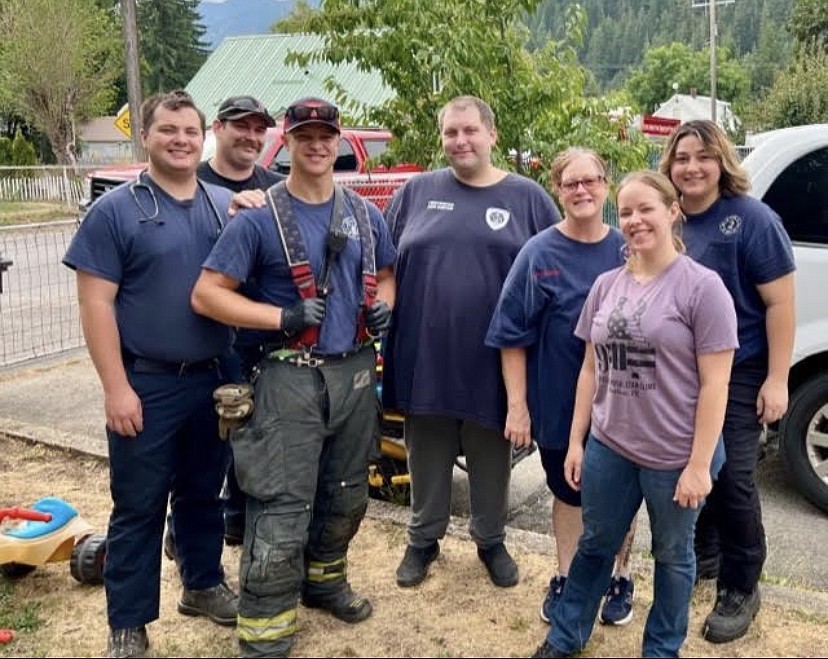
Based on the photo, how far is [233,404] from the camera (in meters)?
3.06

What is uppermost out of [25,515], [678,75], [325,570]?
[678,75]

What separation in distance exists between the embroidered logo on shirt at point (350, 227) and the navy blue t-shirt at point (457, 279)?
428 mm

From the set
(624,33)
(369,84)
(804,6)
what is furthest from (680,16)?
(369,84)

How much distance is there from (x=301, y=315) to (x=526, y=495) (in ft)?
8.45

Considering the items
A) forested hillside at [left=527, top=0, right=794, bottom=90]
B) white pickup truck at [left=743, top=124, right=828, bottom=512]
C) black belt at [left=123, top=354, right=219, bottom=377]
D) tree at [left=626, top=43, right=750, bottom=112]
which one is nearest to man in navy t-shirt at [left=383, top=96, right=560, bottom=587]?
black belt at [left=123, top=354, right=219, bottom=377]

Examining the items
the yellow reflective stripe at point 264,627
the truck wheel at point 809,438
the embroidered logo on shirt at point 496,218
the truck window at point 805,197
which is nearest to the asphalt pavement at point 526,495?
the truck wheel at point 809,438

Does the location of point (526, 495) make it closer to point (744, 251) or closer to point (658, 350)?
point (744, 251)

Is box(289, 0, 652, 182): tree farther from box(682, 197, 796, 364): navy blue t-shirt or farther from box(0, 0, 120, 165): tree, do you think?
box(0, 0, 120, 165): tree

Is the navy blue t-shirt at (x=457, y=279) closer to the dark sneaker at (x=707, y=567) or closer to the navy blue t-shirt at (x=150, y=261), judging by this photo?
the navy blue t-shirt at (x=150, y=261)

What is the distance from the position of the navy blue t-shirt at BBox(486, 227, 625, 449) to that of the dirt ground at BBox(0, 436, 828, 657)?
78 centimetres

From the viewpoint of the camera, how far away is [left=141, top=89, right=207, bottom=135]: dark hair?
3162 millimetres

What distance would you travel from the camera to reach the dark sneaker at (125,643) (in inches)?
130

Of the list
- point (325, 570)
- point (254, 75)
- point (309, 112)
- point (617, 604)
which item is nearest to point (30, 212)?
point (254, 75)

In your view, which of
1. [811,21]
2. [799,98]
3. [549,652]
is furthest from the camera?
[811,21]
